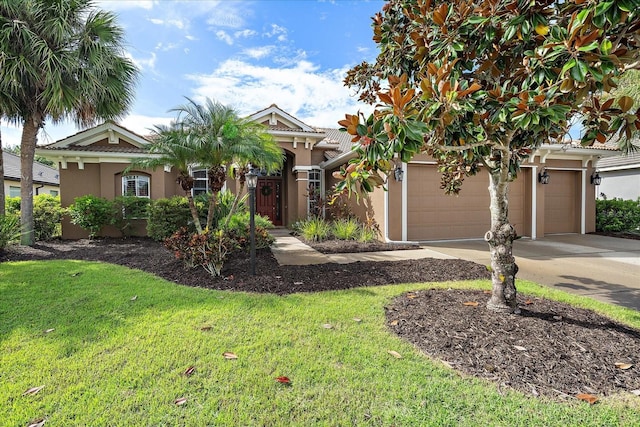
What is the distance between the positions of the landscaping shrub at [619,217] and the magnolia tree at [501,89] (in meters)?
12.4

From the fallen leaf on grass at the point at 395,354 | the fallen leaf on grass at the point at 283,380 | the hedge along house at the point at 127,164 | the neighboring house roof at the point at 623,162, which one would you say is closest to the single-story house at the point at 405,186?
the hedge along house at the point at 127,164

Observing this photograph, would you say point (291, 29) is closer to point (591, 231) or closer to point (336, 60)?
point (336, 60)

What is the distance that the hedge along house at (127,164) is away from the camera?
1125 cm

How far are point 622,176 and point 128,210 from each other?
24.0 m

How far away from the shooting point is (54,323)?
379 cm

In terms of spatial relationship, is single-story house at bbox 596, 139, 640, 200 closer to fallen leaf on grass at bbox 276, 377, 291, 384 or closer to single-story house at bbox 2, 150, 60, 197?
fallen leaf on grass at bbox 276, 377, 291, 384

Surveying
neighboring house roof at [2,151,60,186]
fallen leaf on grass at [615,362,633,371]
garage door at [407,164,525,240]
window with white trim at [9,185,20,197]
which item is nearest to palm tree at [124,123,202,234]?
fallen leaf on grass at [615,362,633,371]

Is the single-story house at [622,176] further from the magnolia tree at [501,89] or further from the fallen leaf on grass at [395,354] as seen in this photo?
the fallen leaf on grass at [395,354]

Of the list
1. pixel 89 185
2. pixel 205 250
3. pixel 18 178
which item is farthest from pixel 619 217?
pixel 18 178

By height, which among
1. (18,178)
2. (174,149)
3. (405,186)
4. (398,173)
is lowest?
(405,186)

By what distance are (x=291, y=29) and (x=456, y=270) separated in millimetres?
8076

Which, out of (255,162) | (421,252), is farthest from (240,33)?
(421,252)

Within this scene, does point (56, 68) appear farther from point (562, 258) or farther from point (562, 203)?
point (562, 203)

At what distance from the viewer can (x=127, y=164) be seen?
11.8 m
